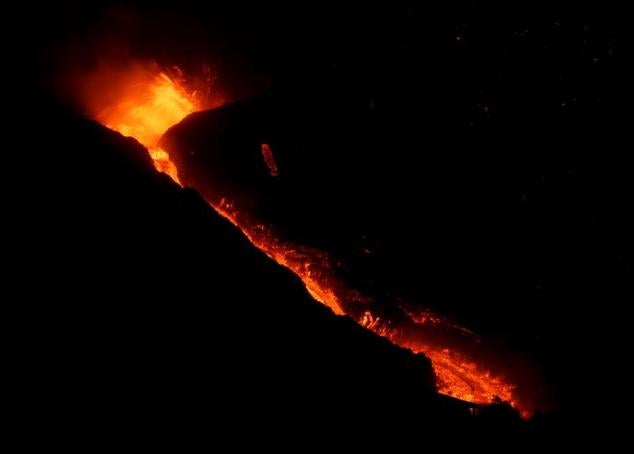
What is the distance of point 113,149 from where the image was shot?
6.63 meters

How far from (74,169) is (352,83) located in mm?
5276

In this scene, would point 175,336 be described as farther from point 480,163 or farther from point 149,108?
point 149,108

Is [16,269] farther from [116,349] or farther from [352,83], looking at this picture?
[352,83]

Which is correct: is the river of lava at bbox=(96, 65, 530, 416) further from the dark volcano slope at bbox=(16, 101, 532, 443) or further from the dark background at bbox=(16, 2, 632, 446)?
the dark volcano slope at bbox=(16, 101, 532, 443)

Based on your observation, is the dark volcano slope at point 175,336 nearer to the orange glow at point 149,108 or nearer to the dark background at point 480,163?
the dark background at point 480,163

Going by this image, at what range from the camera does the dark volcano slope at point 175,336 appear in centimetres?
427

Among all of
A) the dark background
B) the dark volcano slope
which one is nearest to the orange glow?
the dark background

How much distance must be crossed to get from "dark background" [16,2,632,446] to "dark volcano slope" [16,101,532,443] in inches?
115

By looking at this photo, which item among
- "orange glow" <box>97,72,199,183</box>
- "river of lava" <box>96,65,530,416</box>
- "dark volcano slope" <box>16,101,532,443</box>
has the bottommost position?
"dark volcano slope" <box>16,101,532,443</box>

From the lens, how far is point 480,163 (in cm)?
909

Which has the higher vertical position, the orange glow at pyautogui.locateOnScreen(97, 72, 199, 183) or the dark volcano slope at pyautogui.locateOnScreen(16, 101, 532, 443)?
the orange glow at pyautogui.locateOnScreen(97, 72, 199, 183)

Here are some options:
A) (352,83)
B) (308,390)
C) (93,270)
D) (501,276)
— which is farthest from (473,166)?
(93,270)

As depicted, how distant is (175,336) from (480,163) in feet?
20.3

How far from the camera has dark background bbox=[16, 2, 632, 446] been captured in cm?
849
